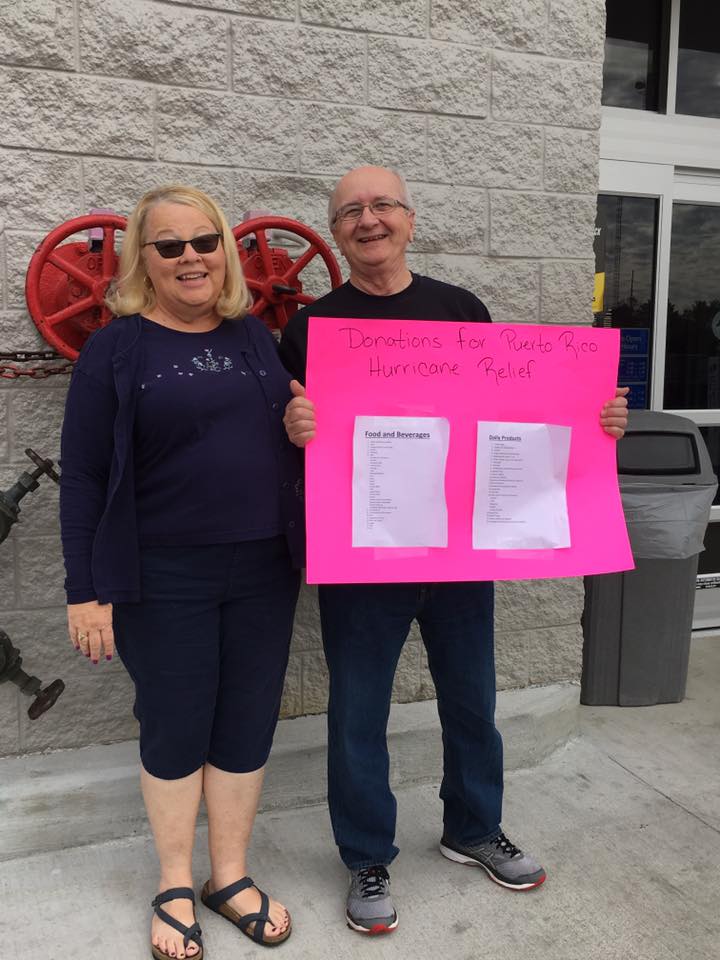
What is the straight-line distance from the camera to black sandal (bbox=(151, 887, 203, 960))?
211cm

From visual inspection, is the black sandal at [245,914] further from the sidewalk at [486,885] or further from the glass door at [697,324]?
the glass door at [697,324]

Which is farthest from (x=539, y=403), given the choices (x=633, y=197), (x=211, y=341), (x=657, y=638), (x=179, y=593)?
(x=633, y=197)

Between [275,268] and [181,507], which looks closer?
[181,507]

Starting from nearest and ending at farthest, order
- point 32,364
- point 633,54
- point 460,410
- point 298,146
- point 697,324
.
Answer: point 460,410 → point 32,364 → point 298,146 → point 633,54 → point 697,324

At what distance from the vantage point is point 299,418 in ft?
6.70

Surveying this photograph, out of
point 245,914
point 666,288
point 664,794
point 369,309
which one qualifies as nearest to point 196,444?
point 369,309

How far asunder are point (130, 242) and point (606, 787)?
244 centimetres

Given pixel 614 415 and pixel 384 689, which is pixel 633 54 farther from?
pixel 384 689

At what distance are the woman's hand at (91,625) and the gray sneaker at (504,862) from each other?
51.0 inches

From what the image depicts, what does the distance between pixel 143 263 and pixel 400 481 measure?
84 centimetres

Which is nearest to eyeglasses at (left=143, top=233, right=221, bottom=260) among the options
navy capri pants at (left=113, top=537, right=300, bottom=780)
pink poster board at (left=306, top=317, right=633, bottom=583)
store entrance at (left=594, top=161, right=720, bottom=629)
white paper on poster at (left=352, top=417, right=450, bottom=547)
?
pink poster board at (left=306, top=317, right=633, bottom=583)

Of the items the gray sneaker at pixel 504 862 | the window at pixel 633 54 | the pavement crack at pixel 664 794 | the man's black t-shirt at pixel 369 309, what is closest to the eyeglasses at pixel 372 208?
the man's black t-shirt at pixel 369 309

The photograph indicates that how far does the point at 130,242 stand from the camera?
2000mm

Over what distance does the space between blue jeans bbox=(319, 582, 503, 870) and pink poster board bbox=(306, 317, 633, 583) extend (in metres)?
0.12
